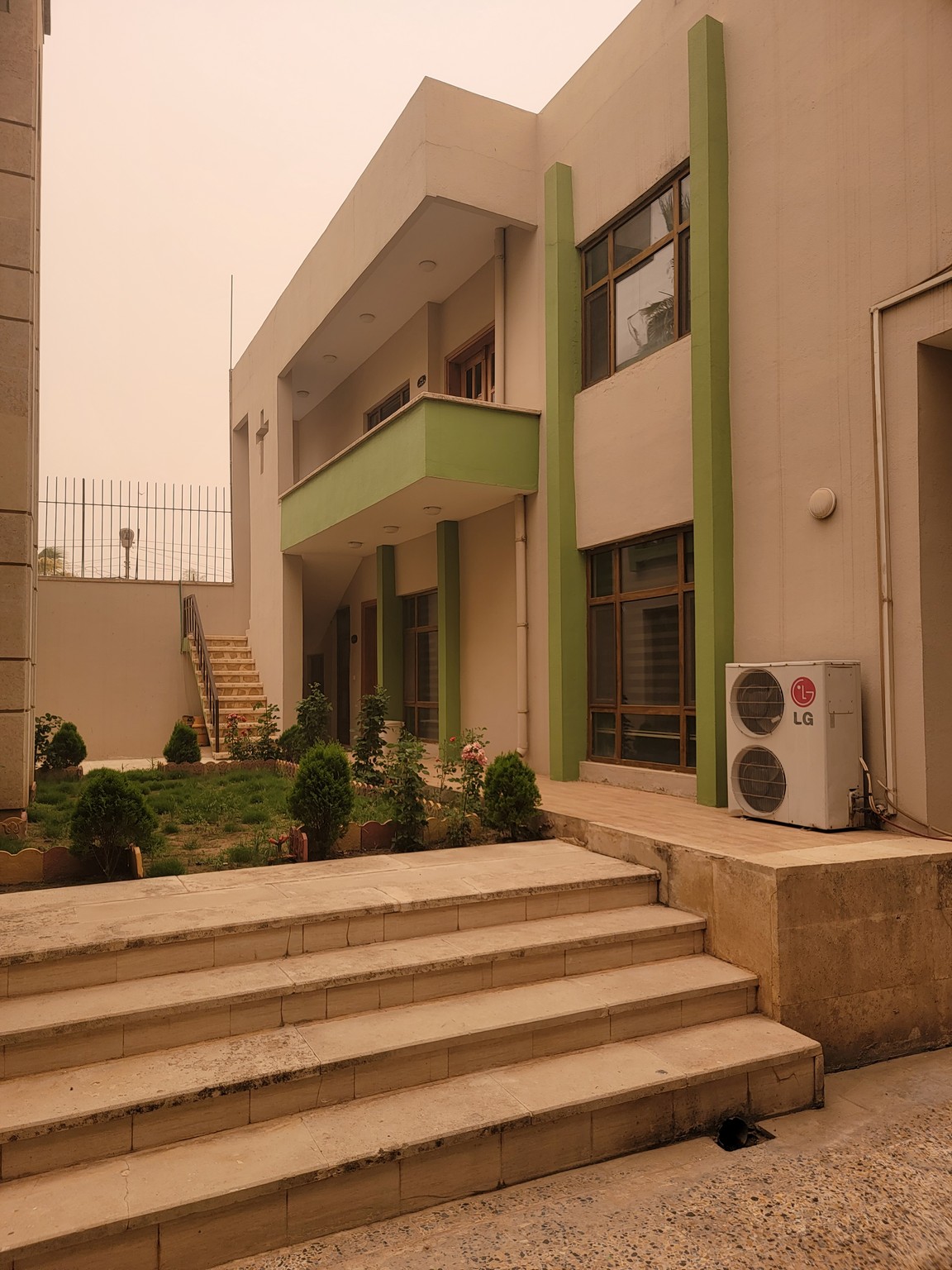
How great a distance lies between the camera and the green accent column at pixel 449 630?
491 inches

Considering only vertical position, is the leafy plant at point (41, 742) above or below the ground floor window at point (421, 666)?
below

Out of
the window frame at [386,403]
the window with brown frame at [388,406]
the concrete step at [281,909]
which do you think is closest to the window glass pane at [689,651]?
the concrete step at [281,909]

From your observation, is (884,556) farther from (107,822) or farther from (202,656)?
(202,656)

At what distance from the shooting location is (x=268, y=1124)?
11.5 feet

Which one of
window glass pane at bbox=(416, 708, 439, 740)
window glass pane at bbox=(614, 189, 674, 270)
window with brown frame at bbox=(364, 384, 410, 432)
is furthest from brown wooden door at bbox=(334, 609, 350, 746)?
window glass pane at bbox=(614, 189, 674, 270)

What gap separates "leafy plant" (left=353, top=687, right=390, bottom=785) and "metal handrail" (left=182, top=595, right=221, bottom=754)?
18.9ft

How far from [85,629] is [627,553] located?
39.1 ft

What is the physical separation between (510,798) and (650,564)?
315 cm

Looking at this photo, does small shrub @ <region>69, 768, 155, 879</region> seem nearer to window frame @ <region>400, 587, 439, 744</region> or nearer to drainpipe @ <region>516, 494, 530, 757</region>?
drainpipe @ <region>516, 494, 530, 757</region>

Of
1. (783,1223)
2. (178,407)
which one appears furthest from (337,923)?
(178,407)

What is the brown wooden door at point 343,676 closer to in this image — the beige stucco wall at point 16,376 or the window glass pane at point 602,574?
the window glass pane at point 602,574

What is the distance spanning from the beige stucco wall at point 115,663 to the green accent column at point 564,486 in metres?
9.63

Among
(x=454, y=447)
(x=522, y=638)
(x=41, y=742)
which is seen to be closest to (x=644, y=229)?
(x=454, y=447)

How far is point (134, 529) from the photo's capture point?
2006 cm
